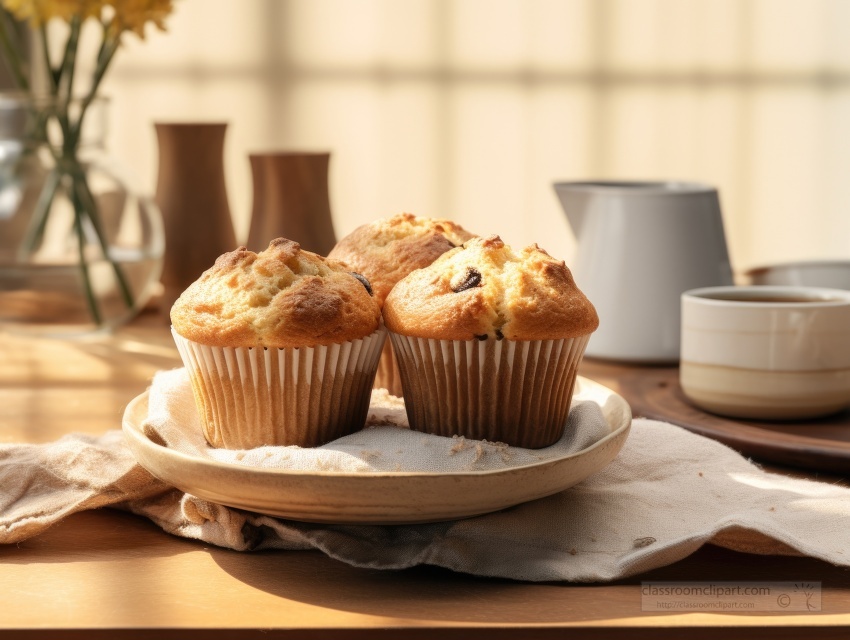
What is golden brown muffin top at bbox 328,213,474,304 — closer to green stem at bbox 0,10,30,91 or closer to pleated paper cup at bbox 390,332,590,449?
pleated paper cup at bbox 390,332,590,449

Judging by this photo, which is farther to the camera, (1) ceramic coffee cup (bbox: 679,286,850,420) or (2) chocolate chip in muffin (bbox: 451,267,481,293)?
(1) ceramic coffee cup (bbox: 679,286,850,420)

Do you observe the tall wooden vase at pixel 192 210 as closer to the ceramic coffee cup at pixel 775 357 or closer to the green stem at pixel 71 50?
the green stem at pixel 71 50

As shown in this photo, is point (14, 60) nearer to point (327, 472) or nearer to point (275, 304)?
point (275, 304)

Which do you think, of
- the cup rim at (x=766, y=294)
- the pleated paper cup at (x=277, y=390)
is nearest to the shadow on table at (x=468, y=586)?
the pleated paper cup at (x=277, y=390)

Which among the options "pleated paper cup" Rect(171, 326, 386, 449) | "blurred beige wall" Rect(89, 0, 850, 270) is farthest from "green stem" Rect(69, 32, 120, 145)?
"blurred beige wall" Rect(89, 0, 850, 270)

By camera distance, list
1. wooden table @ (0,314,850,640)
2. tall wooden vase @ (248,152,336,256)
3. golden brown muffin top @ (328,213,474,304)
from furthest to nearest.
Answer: tall wooden vase @ (248,152,336,256) < golden brown muffin top @ (328,213,474,304) < wooden table @ (0,314,850,640)

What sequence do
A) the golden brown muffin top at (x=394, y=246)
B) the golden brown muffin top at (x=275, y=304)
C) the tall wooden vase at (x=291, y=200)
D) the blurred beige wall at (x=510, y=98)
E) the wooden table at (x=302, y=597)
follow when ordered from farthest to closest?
the blurred beige wall at (x=510, y=98) < the tall wooden vase at (x=291, y=200) < the golden brown muffin top at (x=394, y=246) < the golden brown muffin top at (x=275, y=304) < the wooden table at (x=302, y=597)

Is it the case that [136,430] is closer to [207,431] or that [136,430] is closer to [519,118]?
[207,431]
